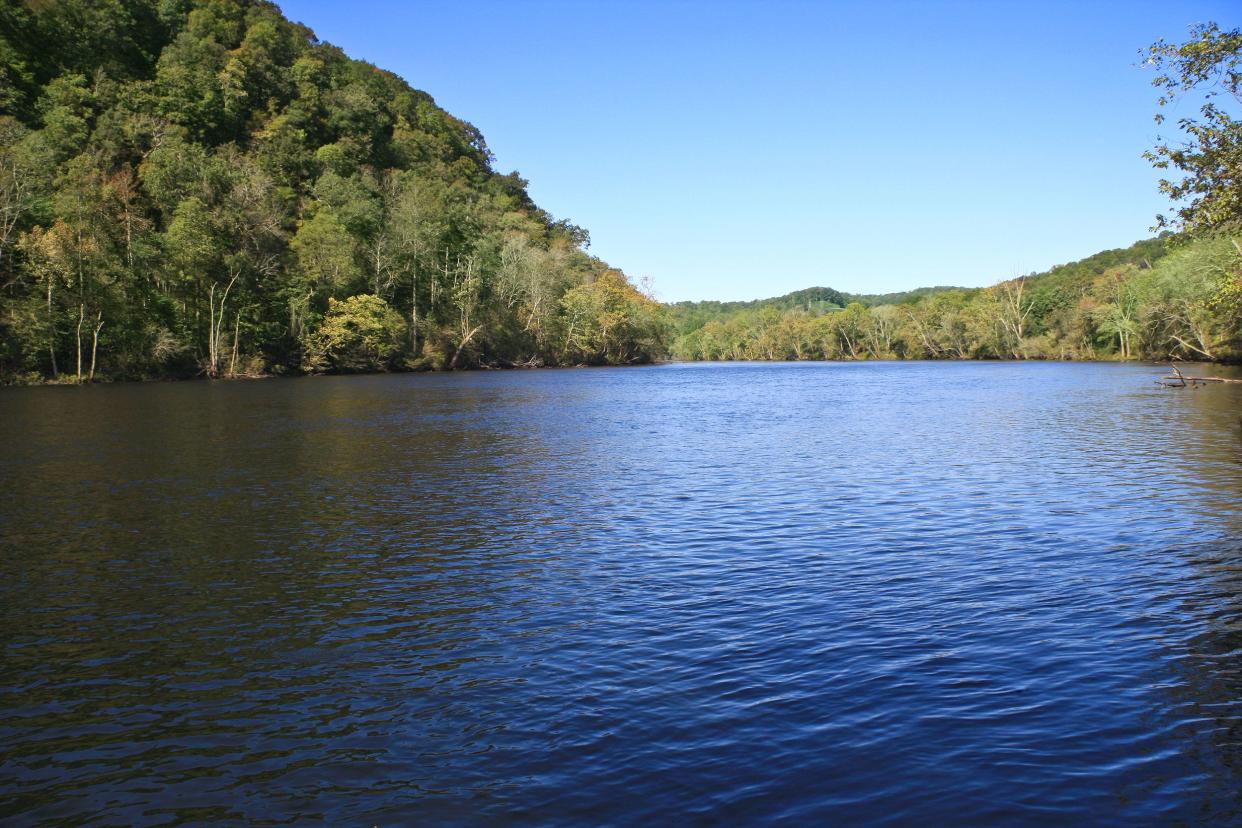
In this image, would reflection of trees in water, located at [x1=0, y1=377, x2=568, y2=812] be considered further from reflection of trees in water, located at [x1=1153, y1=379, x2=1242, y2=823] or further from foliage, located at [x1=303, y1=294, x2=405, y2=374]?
foliage, located at [x1=303, y1=294, x2=405, y2=374]

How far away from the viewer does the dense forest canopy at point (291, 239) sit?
65.8m

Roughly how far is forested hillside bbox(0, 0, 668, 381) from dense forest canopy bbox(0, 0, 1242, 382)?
0.94 ft

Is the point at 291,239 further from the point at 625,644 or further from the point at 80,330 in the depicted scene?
the point at 625,644

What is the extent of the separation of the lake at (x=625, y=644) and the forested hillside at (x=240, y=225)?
5165 centimetres

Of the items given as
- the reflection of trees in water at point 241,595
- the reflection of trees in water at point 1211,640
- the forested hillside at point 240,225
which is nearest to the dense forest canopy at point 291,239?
the forested hillside at point 240,225

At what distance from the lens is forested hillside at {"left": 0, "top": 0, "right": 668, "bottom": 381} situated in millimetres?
68688

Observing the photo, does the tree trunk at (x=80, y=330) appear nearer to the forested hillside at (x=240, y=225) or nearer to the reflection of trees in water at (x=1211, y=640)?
the forested hillside at (x=240, y=225)

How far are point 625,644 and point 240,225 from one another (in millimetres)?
84817

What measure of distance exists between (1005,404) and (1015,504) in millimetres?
33844

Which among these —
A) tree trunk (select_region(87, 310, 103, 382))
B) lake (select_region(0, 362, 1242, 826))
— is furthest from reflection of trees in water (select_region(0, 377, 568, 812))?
tree trunk (select_region(87, 310, 103, 382))

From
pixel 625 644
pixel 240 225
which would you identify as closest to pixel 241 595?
pixel 625 644

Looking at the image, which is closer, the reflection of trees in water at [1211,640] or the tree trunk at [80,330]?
the reflection of trees in water at [1211,640]

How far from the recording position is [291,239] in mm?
100688

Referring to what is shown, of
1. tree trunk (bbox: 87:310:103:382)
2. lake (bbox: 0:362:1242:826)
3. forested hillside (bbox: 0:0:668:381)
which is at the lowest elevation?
lake (bbox: 0:362:1242:826)
